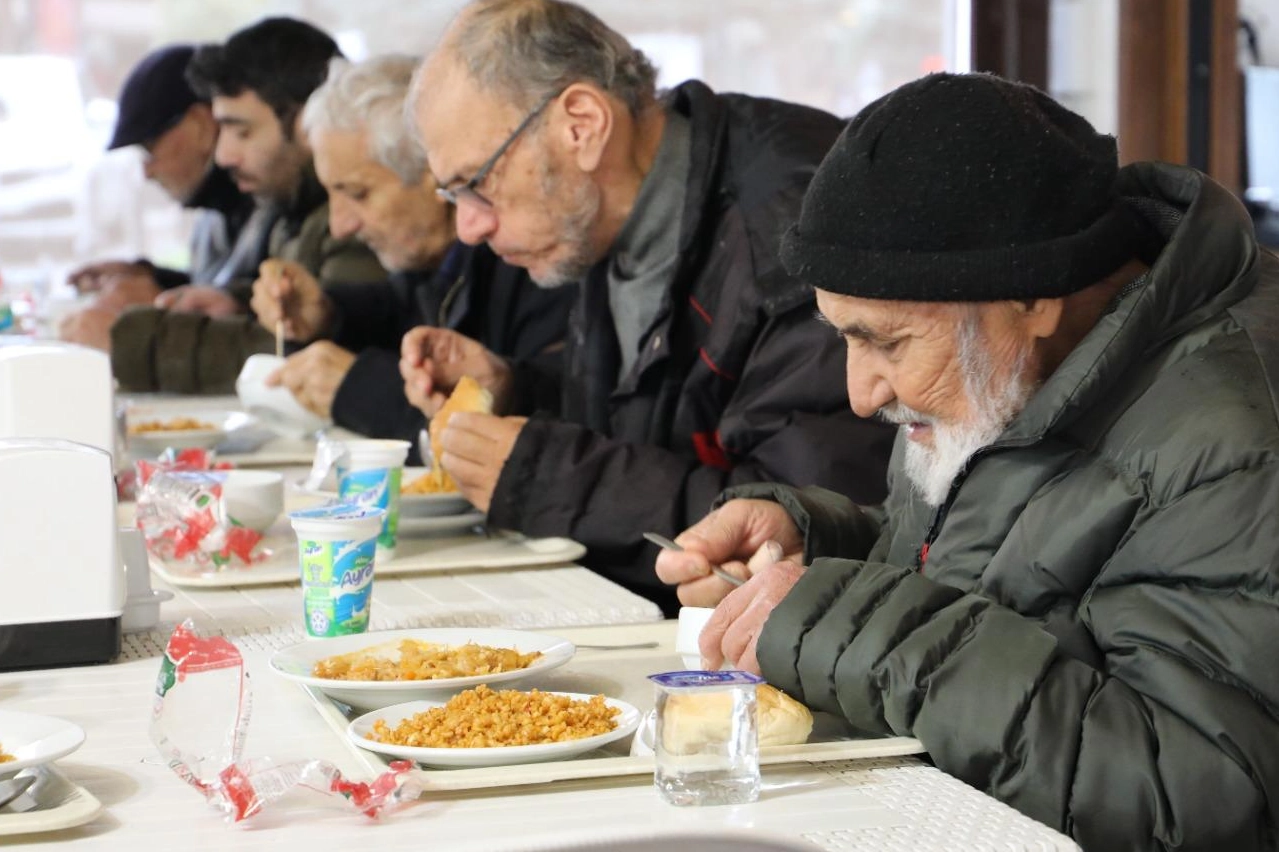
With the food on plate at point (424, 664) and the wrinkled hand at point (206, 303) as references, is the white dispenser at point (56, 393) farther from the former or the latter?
the wrinkled hand at point (206, 303)

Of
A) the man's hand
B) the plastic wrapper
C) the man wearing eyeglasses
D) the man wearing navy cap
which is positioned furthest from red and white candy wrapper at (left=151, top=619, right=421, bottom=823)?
the man wearing navy cap

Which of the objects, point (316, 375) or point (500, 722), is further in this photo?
point (316, 375)

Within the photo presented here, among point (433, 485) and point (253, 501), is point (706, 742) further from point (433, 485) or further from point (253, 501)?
point (433, 485)

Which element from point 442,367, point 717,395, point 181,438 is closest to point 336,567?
point 717,395

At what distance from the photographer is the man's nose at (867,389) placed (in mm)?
1534

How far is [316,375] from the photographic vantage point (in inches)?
137

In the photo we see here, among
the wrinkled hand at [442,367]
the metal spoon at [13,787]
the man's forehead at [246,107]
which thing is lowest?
the metal spoon at [13,787]

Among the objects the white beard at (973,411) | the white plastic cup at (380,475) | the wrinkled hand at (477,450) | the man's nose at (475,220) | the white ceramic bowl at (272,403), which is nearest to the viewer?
the white beard at (973,411)

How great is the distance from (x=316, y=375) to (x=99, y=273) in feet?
9.21

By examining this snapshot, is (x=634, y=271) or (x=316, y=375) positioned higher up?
(x=634, y=271)

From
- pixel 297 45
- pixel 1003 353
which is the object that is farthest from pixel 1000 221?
pixel 297 45

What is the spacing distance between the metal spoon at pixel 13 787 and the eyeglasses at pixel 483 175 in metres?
1.60

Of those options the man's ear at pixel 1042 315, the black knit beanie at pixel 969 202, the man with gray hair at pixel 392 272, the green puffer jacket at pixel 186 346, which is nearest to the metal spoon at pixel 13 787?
the black knit beanie at pixel 969 202

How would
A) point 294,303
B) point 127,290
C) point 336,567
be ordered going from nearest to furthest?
point 336,567
point 294,303
point 127,290
